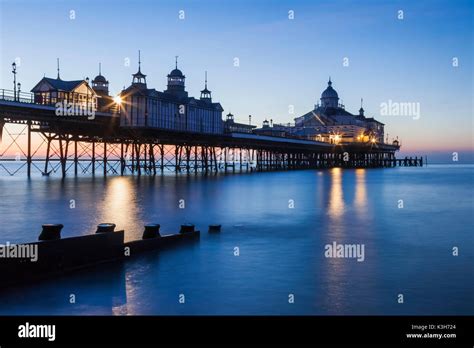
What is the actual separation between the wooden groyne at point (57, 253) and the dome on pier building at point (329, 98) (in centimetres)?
17895

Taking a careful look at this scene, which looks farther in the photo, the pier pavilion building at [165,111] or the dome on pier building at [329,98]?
the dome on pier building at [329,98]

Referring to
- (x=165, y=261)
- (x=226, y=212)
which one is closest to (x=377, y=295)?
(x=165, y=261)

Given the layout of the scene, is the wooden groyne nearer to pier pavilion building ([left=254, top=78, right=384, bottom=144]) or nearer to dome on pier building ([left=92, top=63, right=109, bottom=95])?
dome on pier building ([left=92, top=63, right=109, bottom=95])

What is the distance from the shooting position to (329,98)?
189750 mm

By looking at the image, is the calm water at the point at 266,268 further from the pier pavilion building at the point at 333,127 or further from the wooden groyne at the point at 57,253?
the pier pavilion building at the point at 333,127

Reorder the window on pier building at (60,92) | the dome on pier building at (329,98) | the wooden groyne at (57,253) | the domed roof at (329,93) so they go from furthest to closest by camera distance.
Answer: the domed roof at (329,93) < the dome on pier building at (329,98) < the window on pier building at (60,92) < the wooden groyne at (57,253)

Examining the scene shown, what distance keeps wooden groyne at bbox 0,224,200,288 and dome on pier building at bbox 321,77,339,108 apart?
17895 centimetres

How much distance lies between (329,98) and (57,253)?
183855 mm

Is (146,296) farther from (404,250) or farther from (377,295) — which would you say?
(404,250)

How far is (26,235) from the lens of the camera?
20.7 m

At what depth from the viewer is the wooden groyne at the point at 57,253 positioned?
37.5ft
